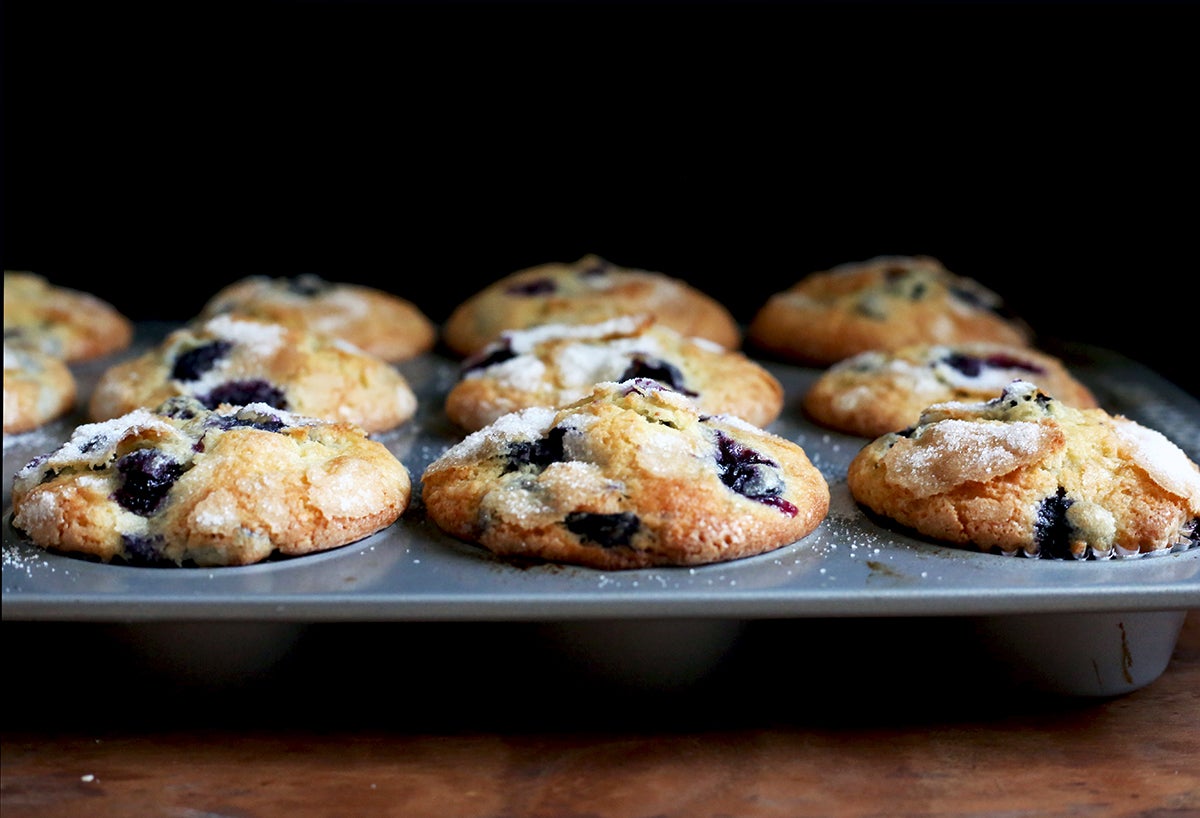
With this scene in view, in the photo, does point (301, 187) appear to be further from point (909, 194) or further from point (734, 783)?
point (734, 783)

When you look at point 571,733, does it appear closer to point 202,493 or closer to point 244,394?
point 202,493

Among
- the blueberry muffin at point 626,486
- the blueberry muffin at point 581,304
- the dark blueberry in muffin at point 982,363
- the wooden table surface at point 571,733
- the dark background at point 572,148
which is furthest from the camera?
the dark background at point 572,148

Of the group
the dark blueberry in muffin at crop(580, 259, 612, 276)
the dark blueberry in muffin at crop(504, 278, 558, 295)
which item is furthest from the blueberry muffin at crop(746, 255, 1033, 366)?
the dark blueberry in muffin at crop(504, 278, 558, 295)

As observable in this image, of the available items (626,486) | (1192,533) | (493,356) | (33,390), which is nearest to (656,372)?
(493,356)

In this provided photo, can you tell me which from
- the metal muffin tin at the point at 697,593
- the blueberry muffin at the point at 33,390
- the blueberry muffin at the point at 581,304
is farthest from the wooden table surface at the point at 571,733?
the blueberry muffin at the point at 581,304

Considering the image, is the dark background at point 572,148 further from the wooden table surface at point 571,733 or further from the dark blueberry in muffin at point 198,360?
the wooden table surface at point 571,733
